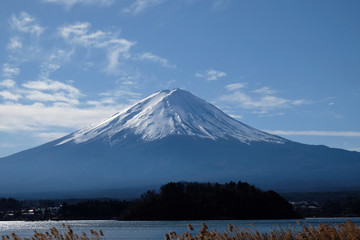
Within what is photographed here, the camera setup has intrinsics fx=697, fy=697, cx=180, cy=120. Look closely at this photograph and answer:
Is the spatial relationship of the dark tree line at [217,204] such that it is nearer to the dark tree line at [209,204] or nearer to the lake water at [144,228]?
the dark tree line at [209,204]

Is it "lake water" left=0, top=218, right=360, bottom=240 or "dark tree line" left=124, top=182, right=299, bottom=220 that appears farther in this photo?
"dark tree line" left=124, top=182, right=299, bottom=220

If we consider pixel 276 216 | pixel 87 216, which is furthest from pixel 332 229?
pixel 87 216

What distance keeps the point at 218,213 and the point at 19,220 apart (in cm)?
3192

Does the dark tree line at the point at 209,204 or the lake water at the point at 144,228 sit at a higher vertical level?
the dark tree line at the point at 209,204

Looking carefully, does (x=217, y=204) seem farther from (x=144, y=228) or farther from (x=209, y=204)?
(x=144, y=228)

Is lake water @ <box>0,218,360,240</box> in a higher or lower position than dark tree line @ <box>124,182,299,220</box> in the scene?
lower

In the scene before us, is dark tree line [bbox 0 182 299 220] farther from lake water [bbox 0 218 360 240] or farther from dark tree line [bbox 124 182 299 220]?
lake water [bbox 0 218 360 240]

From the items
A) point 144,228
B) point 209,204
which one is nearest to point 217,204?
point 209,204

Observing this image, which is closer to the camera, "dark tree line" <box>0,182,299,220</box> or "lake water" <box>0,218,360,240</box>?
"lake water" <box>0,218,360,240</box>

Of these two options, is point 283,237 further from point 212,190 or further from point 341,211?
point 341,211

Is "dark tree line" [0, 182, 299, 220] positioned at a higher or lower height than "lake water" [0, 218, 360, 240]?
higher

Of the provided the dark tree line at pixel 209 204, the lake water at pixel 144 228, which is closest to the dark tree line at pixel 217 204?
the dark tree line at pixel 209 204

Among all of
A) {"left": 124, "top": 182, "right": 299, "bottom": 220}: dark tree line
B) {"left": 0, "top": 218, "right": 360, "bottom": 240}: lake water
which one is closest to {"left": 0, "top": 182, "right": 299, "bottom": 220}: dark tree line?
{"left": 124, "top": 182, "right": 299, "bottom": 220}: dark tree line

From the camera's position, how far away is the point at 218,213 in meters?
74.1
